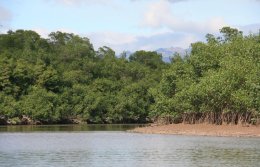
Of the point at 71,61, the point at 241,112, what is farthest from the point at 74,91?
the point at 241,112

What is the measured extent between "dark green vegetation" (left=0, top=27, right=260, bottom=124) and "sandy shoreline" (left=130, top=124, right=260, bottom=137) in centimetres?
214

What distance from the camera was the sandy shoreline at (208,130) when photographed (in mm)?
61281

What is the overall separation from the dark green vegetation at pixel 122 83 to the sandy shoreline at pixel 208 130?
214 cm

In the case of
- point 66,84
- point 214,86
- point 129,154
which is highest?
point 66,84

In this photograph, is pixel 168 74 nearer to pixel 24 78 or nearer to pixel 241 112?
pixel 241 112

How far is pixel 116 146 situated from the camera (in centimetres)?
4750

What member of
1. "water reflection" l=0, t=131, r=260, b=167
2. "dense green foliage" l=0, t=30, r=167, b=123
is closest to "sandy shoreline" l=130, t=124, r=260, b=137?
"water reflection" l=0, t=131, r=260, b=167

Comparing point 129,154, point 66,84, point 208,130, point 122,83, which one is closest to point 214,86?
point 208,130

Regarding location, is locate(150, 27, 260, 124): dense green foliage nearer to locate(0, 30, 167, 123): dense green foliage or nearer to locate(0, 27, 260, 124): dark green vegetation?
locate(0, 27, 260, 124): dark green vegetation

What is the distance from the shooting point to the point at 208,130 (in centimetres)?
6588

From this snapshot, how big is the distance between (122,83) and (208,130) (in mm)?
54881

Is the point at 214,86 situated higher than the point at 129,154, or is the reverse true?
the point at 214,86

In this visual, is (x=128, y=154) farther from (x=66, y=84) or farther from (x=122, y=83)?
(x=122, y=83)

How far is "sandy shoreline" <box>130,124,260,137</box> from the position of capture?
201 ft
